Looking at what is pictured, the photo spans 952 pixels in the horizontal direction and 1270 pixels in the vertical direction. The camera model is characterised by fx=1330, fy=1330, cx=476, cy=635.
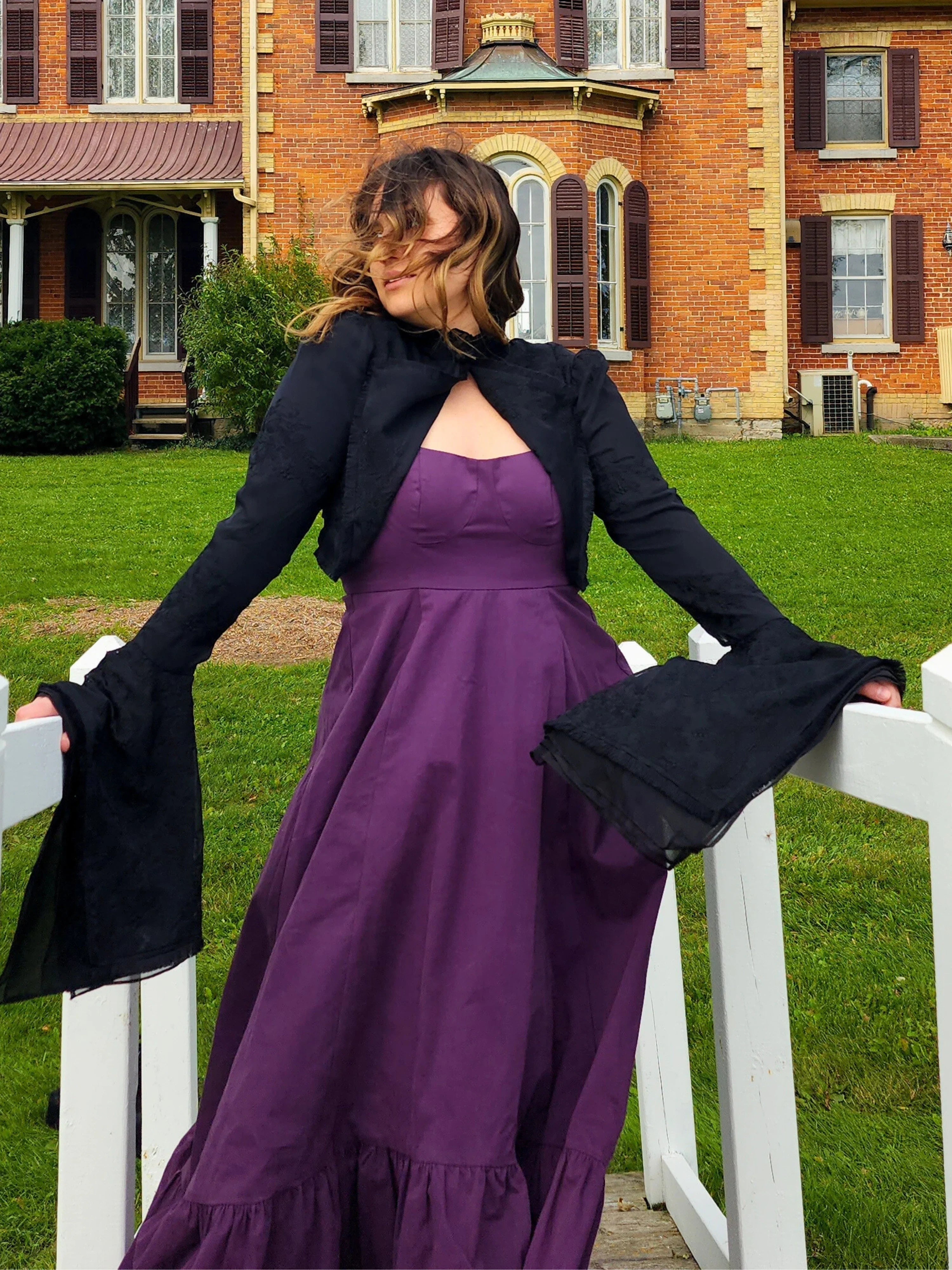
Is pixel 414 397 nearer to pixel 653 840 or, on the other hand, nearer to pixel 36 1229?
pixel 653 840

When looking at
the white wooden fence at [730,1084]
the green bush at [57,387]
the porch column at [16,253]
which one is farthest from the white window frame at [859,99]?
the white wooden fence at [730,1084]

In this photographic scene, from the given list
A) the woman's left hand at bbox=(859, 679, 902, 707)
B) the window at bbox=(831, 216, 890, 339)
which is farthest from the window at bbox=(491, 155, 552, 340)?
the woman's left hand at bbox=(859, 679, 902, 707)

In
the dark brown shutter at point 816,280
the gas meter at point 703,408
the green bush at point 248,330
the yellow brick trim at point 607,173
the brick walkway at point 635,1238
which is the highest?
the yellow brick trim at point 607,173

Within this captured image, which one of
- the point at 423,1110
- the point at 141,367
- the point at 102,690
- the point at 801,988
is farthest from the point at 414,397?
the point at 141,367

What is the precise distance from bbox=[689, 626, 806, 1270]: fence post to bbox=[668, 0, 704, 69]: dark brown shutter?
682 inches

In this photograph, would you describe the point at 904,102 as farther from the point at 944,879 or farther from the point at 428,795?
the point at 944,879

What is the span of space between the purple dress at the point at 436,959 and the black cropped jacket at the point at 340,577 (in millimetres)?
90

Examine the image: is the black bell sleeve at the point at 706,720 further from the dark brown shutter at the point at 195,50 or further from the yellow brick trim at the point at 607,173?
the dark brown shutter at the point at 195,50

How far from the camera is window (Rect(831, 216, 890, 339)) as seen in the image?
19.4 metres

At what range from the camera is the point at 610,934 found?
1.91 m

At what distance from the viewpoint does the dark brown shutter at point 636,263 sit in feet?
56.2

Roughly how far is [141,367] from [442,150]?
1793 centimetres

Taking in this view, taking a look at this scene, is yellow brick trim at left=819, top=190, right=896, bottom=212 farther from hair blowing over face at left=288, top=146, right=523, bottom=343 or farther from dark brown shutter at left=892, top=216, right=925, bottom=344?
hair blowing over face at left=288, top=146, right=523, bottom=343

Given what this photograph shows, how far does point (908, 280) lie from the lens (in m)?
19.2
